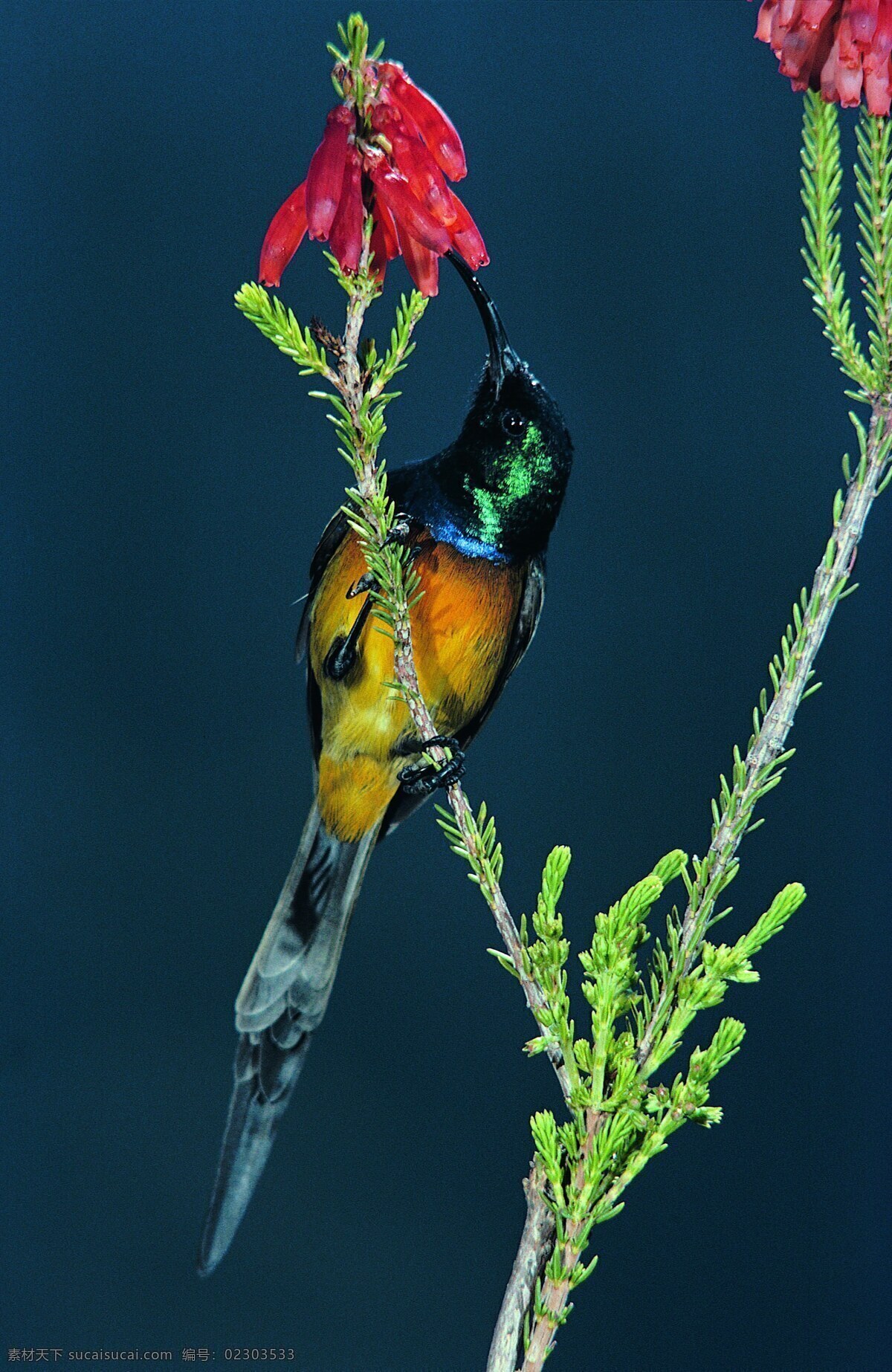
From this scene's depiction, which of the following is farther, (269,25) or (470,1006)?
(470,1006)

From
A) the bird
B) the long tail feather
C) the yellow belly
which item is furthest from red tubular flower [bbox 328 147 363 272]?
the long tail feather

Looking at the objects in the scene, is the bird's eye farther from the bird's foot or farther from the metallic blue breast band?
the bird's foot

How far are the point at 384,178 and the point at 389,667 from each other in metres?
0.39

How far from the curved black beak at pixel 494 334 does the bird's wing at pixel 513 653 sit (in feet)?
0.51

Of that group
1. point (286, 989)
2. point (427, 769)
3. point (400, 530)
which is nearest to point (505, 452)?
point (400, 530)

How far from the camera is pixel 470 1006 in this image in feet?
3.68

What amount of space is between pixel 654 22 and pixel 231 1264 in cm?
124

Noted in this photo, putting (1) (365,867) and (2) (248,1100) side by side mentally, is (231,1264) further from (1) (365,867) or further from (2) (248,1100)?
(1) (365,867)

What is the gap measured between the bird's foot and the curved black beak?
29 cm

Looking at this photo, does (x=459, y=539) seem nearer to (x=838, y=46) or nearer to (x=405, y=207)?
(x=405, y=207)

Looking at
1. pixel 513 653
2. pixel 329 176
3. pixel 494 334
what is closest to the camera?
pixel 329 176

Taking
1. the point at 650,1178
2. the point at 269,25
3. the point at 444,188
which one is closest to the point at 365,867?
the point at 650,1178

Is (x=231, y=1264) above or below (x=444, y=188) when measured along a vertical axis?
below

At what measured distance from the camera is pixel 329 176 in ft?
2.19
